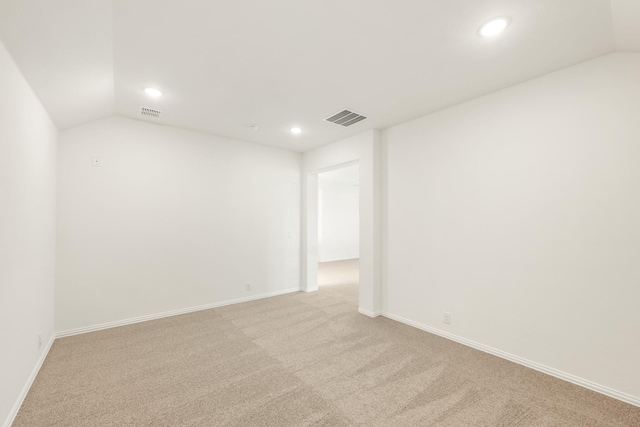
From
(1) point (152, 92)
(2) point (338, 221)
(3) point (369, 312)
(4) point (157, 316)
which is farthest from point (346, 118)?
(2) point (338, 221)

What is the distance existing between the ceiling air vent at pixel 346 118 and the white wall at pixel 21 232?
2.88 m

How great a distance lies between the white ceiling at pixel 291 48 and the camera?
1.72 metres

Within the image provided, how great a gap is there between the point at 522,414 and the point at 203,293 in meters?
3.98

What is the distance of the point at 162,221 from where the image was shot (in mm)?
3859

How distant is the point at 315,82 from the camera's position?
8.79 feet

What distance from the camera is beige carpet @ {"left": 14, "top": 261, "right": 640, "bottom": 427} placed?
188cm

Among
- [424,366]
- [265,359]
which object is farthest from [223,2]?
[424,366]

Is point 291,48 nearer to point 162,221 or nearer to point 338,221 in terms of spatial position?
point 162,221

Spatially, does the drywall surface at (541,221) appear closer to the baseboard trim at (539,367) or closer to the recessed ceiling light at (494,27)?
the baseboard trim at (539,367)

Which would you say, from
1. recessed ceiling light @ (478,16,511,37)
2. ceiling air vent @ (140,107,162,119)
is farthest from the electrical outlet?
ceiling air vent @ (140,107,162,119)

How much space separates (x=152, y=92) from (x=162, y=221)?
5.82 ft

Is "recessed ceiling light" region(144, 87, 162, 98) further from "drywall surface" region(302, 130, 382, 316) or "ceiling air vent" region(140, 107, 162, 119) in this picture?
"drywall surface" region(302, 130, 382, 316)

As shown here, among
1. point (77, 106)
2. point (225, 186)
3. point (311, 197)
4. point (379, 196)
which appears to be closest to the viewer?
point (77, 106)

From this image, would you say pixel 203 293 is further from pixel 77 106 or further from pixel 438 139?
pixel 438 139
